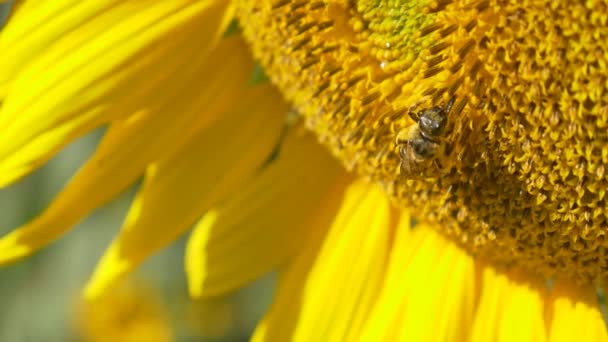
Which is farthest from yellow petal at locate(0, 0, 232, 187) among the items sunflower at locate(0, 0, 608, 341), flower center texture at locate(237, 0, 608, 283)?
flower center texture at locate(237, 0, 608, 283)

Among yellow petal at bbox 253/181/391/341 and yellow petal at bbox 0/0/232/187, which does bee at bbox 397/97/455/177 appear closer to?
yellow petal at bbox 253/181/391/341

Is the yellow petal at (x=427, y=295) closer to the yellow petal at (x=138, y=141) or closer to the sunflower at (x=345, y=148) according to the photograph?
the sunflower at (x=345, y=148)

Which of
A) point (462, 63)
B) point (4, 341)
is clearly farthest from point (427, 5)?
point (4, 341)

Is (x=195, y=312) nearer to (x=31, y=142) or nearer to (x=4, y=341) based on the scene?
(x=4, y=341)

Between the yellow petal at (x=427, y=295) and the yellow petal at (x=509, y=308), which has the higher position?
the yellow petal at (x=427, y=295)

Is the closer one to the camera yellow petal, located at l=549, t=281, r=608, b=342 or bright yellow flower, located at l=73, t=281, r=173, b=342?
yellow petal, located at l=549, t=281, r=608, b=342

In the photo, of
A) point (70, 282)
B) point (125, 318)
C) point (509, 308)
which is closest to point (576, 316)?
point (509, 308)

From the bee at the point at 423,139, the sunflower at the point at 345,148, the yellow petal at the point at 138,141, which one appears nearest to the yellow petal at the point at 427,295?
the sunflower at the point at 345,148
